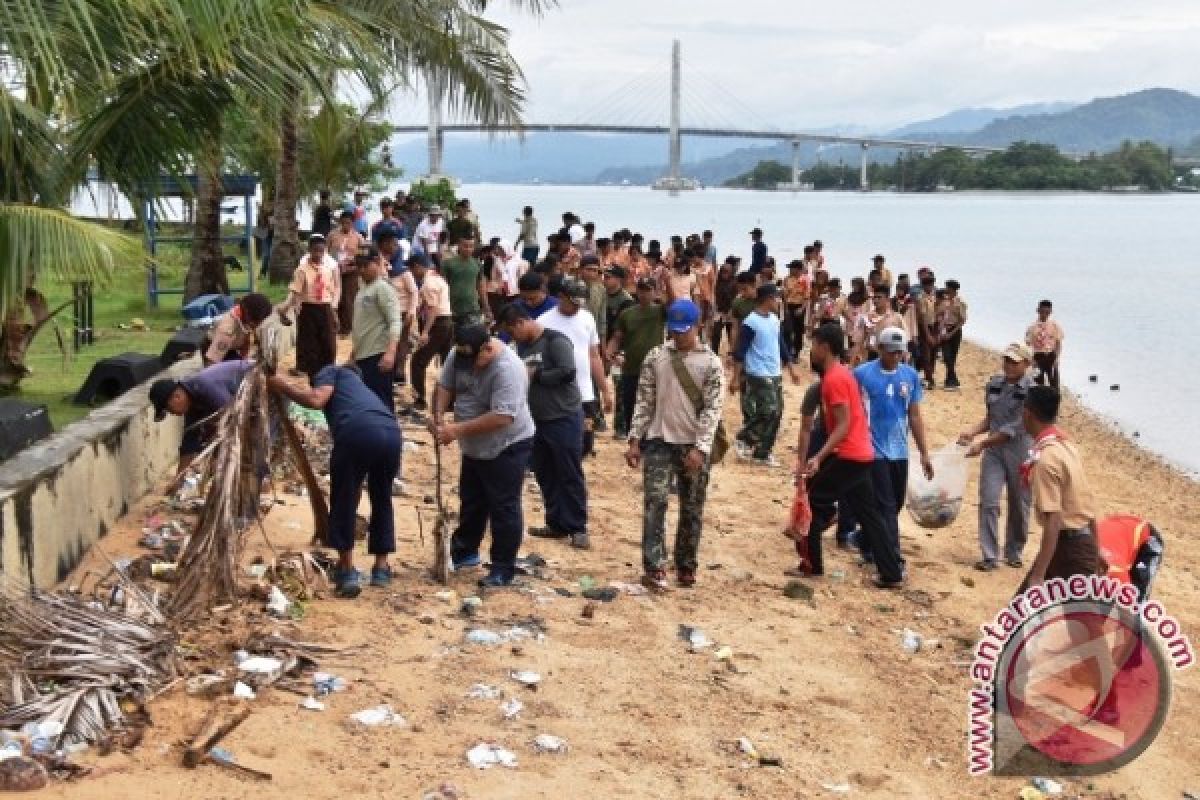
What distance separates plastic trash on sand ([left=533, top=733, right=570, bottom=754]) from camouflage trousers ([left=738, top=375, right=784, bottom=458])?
6.51 meters

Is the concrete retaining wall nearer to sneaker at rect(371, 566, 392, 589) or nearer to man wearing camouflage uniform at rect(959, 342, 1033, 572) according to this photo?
sneaker at rect(371, 566, 392, 589)

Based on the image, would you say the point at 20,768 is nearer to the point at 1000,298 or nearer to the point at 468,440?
the point at 468,440

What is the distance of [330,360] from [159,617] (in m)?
6.61

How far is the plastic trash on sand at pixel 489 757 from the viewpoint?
5.51m

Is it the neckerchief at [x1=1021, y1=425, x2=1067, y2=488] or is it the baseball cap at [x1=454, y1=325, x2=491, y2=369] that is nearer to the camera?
the neckerchief at [x1=1021, y1=425, x2=1067, y2=488]

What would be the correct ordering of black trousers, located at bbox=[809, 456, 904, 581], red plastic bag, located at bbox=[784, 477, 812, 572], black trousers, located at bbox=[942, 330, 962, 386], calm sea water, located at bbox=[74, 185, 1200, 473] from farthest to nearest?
calm sea water, located at bbox=[74, 185, 1200, 473] < black trousers, located at bbox=[942, 330, 962, 386] < red plastic bag, located at bbox=[784, 477, 812, 572] < black trousers, located at bbox=[809, 456, 904, 581]

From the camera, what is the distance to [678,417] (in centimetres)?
750

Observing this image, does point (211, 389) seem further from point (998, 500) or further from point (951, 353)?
point (951, 353)

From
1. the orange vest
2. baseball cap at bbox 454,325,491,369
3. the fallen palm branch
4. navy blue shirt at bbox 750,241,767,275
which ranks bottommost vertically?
the fallen palm branch

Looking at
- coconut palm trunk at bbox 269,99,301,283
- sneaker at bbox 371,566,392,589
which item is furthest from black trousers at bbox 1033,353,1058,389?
sneaker at bbox 371,566,392,589

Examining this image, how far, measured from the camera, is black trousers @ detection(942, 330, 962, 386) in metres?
18.9

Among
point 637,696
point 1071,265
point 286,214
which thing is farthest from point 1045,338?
point 1071,265

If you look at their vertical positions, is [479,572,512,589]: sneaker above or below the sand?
above

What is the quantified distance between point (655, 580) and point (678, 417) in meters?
1.00
